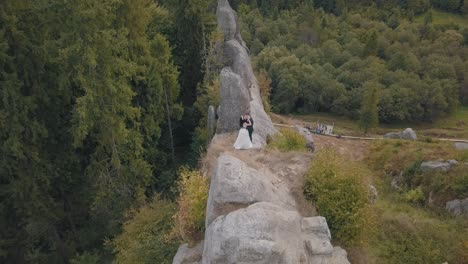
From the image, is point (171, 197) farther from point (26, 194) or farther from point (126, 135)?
point (26, 194)

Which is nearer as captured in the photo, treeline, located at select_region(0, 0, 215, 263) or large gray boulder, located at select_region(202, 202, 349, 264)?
large gray boulder, located at select_region(202, 202, 349, 264)

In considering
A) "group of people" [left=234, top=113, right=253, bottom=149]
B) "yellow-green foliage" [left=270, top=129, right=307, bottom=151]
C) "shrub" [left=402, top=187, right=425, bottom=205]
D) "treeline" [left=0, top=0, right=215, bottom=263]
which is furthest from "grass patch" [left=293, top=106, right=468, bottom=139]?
"group of people" [left=234, top=113, right=253, bottom=149]

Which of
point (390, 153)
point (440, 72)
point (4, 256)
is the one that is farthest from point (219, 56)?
point (440, 72)

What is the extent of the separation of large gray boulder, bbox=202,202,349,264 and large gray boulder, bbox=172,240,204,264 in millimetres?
1675

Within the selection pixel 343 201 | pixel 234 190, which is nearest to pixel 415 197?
pixel 343 201

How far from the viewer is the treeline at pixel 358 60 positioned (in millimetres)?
76438

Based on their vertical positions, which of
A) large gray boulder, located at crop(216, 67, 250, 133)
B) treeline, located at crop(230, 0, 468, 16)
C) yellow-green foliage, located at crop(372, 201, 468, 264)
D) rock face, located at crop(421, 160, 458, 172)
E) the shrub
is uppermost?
treeline, located at crop(230, 0, 468, 16)

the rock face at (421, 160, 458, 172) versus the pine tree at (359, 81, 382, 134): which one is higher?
the pine tree at (359, 81, 382, 134)

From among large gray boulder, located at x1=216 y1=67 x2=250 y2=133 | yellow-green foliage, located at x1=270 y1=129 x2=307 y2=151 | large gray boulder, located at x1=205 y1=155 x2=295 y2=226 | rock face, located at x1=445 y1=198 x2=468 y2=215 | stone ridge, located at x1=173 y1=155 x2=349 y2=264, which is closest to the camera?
stone ridge, located at x1=173 y1=155 x2=349 y2=264

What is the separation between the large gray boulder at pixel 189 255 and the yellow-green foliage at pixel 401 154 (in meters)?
23.6

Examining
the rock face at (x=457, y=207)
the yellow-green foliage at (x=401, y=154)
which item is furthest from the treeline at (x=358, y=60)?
the rock face at (x=457, y=207)

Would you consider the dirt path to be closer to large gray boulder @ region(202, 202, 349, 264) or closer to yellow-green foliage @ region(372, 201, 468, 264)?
large gray boulder @ region(202, 202, 349, 264)

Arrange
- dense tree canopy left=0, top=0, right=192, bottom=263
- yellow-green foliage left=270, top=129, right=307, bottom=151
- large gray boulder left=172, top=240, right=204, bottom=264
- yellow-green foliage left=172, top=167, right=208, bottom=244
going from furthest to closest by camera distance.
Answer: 1. dense tree canopy left=0, top=0, right=192, bottom=263
2. yellow-green foliage left=270, top=129, right=307, bottom=151
3. yellow-green foliage left=172, top=167, right=208, bottom=244
4. large gray boulder left=172, top=240, right=204, bottom=264

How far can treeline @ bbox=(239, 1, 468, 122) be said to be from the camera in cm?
7644
